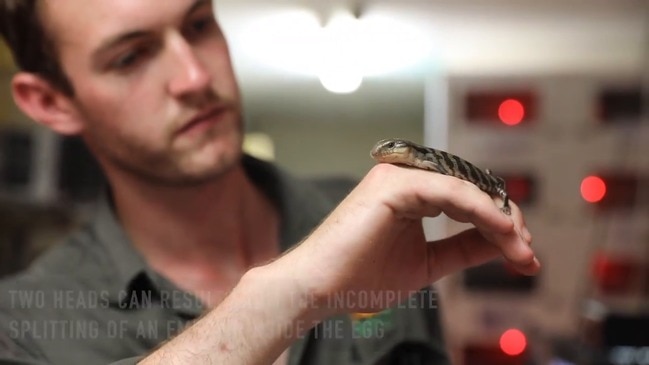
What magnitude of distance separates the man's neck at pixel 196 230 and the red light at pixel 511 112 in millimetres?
333

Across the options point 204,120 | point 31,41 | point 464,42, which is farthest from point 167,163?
point 464,42

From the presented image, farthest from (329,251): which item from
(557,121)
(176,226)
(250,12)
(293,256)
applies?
(557,121)

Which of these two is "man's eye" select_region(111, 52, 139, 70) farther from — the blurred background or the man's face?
the blurred background

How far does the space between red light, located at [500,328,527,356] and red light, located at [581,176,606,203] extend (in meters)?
0.19

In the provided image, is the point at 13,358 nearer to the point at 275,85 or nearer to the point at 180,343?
the point at 180,343

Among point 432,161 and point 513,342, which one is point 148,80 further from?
point 513,342

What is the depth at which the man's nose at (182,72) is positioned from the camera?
58cm

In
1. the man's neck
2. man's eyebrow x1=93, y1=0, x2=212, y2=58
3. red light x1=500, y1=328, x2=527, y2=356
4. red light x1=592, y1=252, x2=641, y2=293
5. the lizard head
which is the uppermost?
man's eyebrow x1=93, y1=0, x2=212, y2=58

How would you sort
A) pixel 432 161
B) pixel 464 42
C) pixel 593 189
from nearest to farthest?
pixel 432 161, pixel 464 42, pixel 593 189

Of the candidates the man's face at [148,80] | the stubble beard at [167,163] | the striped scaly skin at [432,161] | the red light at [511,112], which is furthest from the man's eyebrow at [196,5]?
the red light at [511,112]

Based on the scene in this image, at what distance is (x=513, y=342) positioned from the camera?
80 cm

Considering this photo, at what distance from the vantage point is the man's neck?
61 centimetres

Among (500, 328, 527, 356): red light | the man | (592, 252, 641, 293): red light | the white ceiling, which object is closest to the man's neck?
the man

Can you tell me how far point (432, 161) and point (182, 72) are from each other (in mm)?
239
